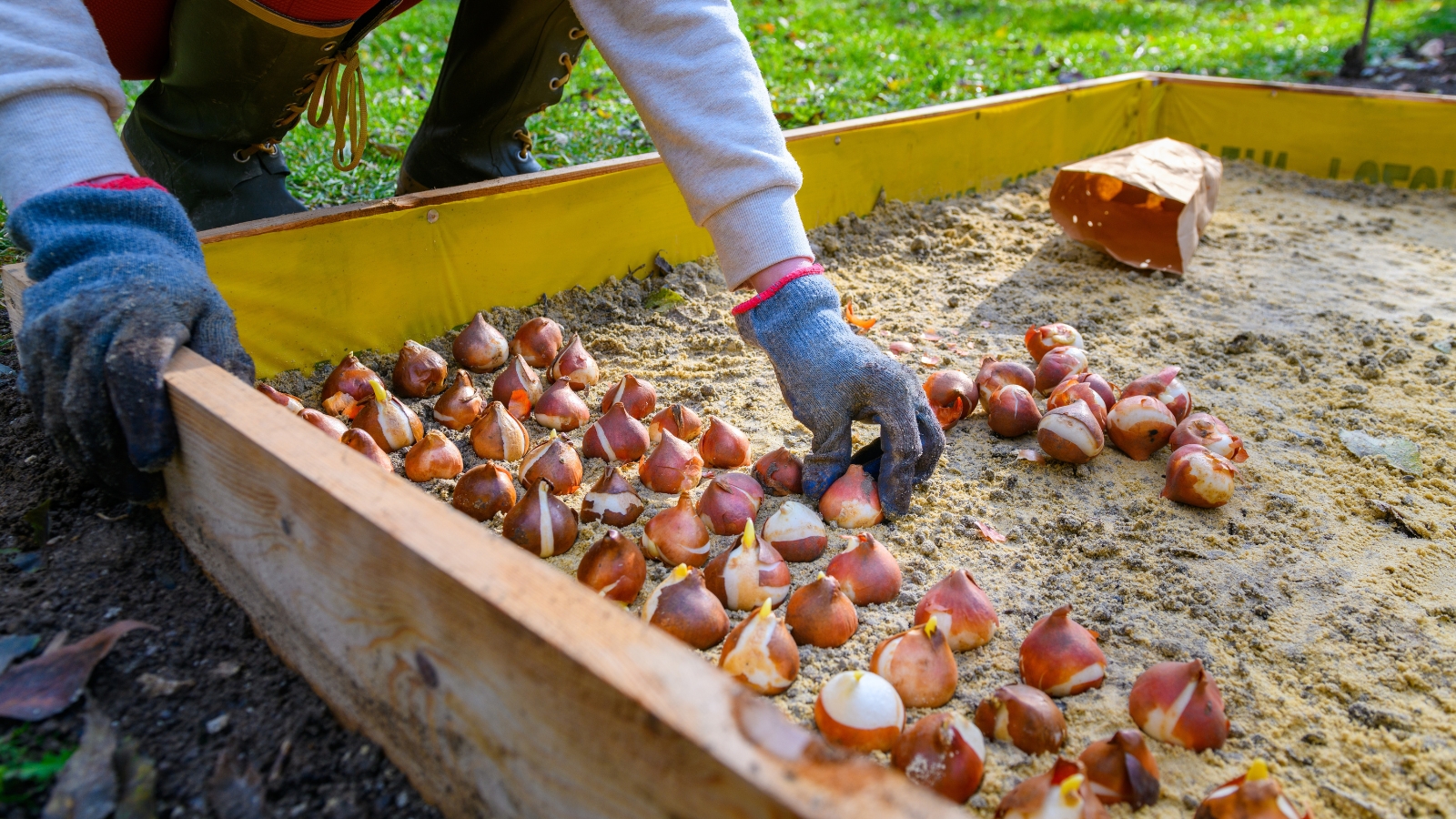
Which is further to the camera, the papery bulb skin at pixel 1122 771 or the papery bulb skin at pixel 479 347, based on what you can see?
the papery bulb skin at pixel 479 347

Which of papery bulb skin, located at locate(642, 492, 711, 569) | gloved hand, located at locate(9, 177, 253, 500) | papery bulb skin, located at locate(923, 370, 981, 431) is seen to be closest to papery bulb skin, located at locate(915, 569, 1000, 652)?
papery bulb skin, located at locate(642, 492, 711, 569)

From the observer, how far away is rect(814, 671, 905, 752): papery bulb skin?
1192 mm

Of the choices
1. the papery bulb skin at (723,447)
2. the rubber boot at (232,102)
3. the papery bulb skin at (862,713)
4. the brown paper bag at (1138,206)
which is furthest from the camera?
the brown paper bag at (1138,206)

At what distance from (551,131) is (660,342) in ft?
5.21

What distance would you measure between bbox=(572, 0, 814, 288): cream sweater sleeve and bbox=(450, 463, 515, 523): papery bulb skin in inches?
23.2

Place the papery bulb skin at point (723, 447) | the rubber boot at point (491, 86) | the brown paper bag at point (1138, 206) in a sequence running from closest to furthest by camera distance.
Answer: the papery bulb skin at point (723, 447) < the rubber boot at point (491, 86) < the brown paper bag at point (1138, 206)

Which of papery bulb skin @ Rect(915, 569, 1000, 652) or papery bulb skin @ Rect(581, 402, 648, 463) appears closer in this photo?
papery bulb skin @ Rect(915, 569, 1000, 652)

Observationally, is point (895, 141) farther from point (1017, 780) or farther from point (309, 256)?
point (1017, 780)

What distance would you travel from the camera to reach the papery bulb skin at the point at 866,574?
1.50m

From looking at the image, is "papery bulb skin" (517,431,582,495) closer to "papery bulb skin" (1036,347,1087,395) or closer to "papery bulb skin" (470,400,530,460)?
"papery bulb skin" (470,400,530,460)

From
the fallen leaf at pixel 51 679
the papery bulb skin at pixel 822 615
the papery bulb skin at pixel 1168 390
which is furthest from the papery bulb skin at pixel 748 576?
the papery bulb skin at pixel 1168 390

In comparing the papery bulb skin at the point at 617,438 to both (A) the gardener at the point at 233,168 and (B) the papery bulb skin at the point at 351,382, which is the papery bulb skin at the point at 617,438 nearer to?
(A) the gardener at the point at 233,168

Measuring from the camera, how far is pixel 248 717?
3.83 ft

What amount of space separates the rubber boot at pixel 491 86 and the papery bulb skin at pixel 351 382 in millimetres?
968
